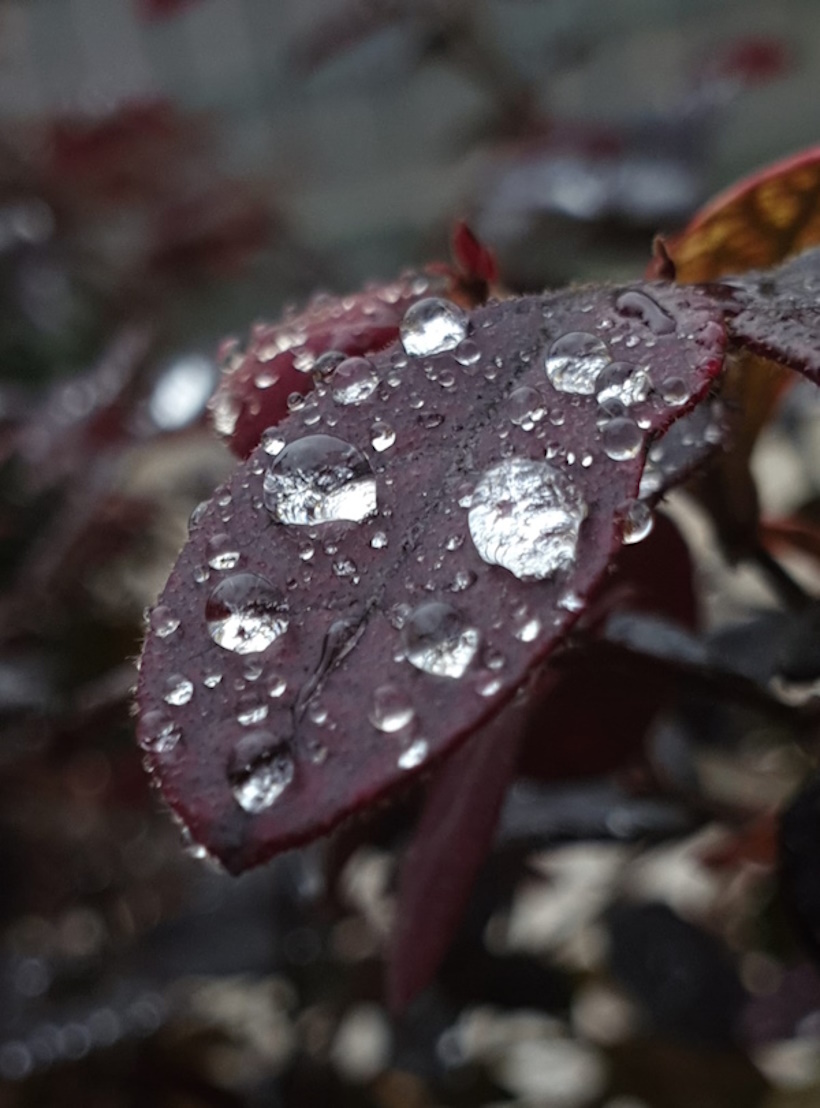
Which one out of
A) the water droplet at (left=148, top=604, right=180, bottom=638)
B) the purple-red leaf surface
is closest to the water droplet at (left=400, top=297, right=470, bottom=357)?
the purple-red leaf surface

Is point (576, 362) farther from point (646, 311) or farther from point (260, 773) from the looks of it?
point (260, 773)

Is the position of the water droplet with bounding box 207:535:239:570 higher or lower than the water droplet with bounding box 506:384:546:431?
lower

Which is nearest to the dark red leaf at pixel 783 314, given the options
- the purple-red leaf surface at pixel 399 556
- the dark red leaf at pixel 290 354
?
the purple-red leaf surface at pixel 399 556

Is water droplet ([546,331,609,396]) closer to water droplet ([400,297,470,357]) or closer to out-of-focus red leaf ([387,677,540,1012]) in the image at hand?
water droplet ([400,297,470,357])

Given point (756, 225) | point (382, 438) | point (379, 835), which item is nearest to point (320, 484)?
point (382, 438)

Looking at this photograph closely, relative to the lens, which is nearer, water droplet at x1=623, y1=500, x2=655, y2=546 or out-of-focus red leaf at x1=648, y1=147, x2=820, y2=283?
water droplet at x1=623, y1=500, x2=655, y2=546

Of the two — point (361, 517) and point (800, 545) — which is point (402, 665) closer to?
point (361, 517)

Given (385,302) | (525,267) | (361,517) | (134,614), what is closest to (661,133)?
(525,267)
